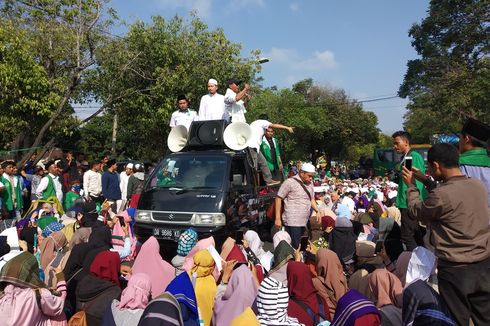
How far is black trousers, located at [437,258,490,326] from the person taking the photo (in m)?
3.35

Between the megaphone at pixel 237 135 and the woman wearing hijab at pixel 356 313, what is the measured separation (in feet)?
16.8

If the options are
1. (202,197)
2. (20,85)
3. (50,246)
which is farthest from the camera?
(20,85)

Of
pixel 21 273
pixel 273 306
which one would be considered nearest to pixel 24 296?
pixel 21 273

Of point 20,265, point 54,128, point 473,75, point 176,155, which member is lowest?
point 20,265

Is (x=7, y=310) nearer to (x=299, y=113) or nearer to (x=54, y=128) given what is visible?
(x=54, y=128)

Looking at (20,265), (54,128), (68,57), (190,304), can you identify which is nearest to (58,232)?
(20,265)

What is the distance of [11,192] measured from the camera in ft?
32.0

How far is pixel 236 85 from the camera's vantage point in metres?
9.02

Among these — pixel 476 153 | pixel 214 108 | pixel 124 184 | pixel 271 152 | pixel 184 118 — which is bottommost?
pixel 124 184

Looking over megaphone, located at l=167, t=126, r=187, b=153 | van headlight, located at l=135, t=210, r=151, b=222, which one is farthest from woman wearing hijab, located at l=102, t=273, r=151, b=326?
megaphone, located at l=167, t=126, r=187, b=153

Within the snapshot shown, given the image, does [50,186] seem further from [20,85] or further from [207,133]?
[207,133]

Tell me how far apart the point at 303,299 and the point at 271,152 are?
5675 millimetres

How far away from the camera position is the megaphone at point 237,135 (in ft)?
26.8

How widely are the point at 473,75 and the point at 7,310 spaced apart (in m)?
24.0
